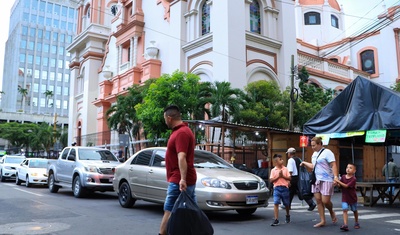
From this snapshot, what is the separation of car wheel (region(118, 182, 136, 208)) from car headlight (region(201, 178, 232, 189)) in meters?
2.83

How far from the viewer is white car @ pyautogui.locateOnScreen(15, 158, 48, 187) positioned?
55.4ft

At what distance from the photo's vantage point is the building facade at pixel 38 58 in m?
89.8

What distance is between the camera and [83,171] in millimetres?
12266

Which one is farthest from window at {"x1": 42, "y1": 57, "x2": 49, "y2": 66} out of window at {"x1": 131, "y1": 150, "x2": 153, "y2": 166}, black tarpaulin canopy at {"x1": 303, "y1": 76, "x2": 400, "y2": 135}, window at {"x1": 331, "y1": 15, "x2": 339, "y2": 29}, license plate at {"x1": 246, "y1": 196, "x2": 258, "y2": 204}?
license plate at {"x1": 246, "y1": 196, "x2": 258, "y2": 204}

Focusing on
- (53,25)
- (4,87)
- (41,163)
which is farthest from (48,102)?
(41,163)

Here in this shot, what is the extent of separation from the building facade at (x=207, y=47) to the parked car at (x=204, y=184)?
1093 centimetres

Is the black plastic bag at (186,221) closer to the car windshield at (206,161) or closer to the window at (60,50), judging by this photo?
the car windshield at (206,161)

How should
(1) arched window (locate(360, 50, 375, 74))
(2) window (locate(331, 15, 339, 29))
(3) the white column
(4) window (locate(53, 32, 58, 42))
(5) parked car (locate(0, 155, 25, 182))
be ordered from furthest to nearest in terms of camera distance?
(4) window (locate(53, 32, 58, 42)) → (2) window (locate(331, 15, 339, 29)) → (1) arched window (locate(360, 50, 375, 74)) → (3) the white column → (5) parked car (locate(0, 155, 25, 182))

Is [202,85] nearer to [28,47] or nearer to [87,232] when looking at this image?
[87,232]

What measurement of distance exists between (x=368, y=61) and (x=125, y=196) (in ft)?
103

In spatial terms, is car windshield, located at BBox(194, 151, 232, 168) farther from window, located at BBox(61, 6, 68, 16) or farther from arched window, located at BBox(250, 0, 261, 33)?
window, located at BBox(61, 6, 68, 16)

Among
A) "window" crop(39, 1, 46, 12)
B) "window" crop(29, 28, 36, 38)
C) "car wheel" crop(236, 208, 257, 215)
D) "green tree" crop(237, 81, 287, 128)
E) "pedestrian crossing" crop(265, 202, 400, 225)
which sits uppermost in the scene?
"window" crop(39, 1, 46, 12)

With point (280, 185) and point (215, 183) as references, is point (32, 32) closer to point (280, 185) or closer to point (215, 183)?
point (215, 183)

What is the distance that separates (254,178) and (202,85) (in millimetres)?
10635
